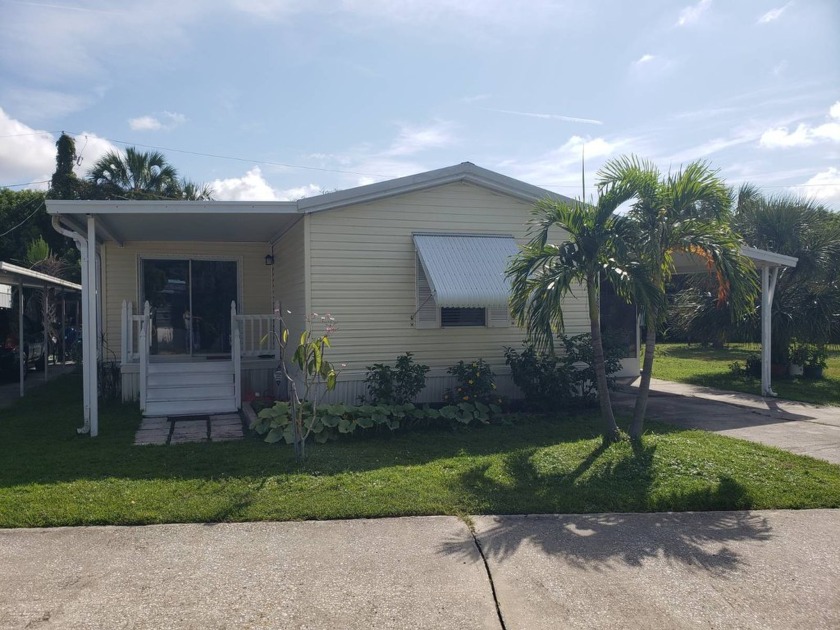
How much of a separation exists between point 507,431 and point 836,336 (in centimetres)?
987

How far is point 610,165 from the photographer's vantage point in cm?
790

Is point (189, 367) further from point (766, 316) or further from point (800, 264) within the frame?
point (800, 264)

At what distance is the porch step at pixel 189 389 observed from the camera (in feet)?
33.0

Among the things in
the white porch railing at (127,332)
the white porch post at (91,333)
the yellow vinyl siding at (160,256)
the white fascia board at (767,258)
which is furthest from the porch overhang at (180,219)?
the white fascia board at (767,258)

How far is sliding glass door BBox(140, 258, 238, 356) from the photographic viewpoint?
12.5 meters

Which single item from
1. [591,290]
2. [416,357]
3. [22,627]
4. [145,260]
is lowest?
[22,627]

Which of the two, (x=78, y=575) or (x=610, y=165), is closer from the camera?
(x=78, y=575)

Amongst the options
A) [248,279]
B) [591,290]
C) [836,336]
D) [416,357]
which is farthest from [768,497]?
[836,336]

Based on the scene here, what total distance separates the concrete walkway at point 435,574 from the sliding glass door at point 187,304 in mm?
7656

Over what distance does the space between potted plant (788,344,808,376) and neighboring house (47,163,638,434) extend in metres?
6.79

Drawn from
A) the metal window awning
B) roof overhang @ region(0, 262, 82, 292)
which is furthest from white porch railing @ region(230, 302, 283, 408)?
roof overhang @ region(0, 262, 82, 292)

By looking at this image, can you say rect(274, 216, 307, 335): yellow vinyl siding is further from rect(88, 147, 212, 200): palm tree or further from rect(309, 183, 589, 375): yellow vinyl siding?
rect(88, 147, 212, 200): palm tree

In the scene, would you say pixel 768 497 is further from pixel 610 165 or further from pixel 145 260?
pixel 145 260

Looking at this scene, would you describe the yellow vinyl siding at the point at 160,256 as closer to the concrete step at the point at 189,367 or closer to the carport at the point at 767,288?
the concrete step at the point at 189,367
